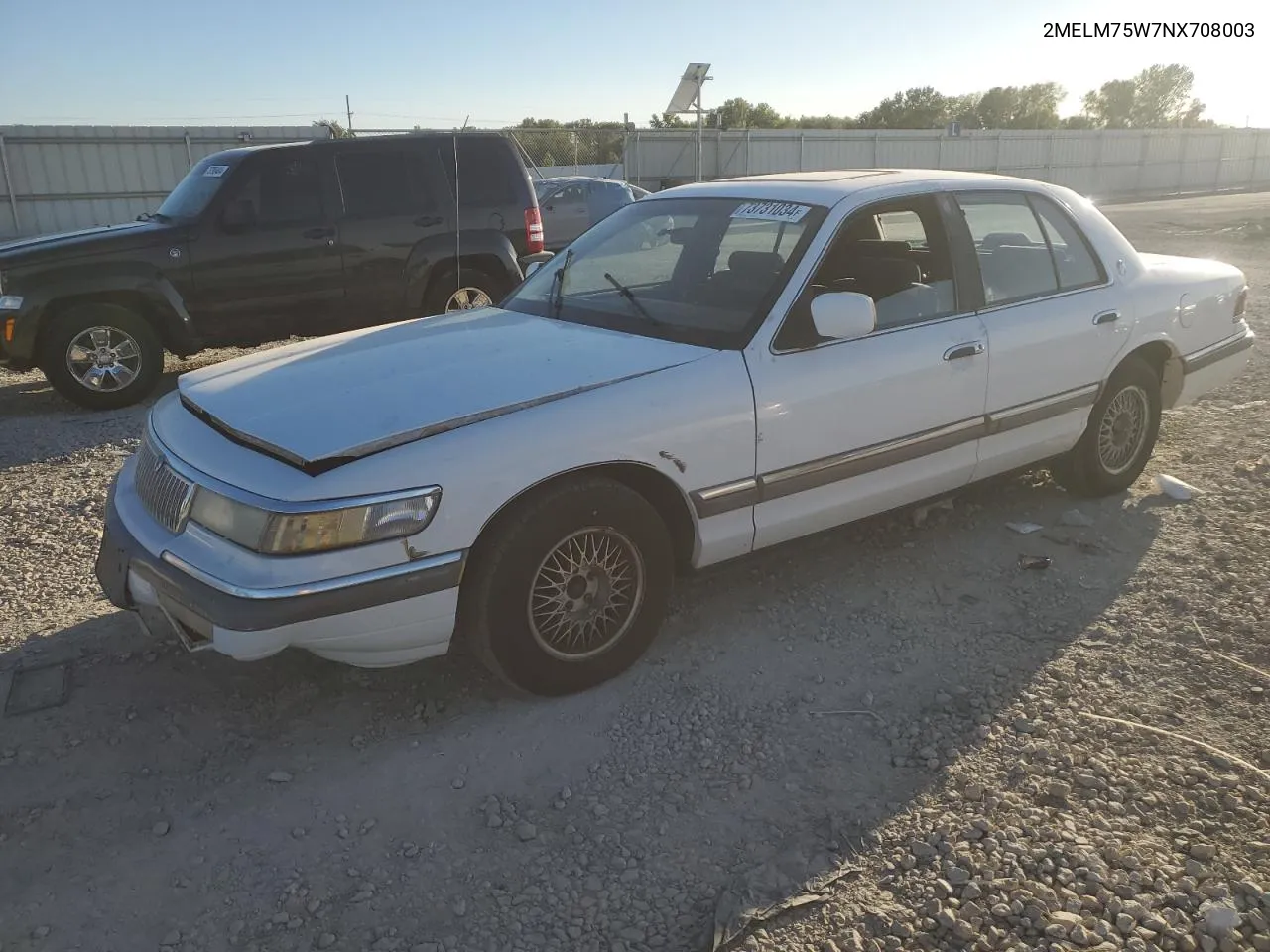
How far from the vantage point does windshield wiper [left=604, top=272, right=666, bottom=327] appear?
12.5 ft

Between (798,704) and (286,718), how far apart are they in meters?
1.76

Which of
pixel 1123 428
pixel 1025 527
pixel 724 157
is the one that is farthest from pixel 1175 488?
pixel 724 157

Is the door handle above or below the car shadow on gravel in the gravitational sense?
above

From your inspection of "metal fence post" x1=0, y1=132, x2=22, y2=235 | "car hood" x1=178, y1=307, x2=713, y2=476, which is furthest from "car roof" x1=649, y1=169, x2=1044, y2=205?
"metal fence post" x1=0, y1=132, x2=22, y2=235

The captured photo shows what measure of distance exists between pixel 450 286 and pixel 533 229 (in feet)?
3.10

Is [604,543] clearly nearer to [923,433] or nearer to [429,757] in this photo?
[429,757]

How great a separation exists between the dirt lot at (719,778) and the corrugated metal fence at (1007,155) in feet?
71.0

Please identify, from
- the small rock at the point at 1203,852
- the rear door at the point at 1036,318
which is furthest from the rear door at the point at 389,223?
the small rock at the point at 1203,852

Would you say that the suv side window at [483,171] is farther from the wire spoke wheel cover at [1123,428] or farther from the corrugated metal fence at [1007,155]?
the corrugated metal fence at [1007,155]

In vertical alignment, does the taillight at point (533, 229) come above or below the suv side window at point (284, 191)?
below

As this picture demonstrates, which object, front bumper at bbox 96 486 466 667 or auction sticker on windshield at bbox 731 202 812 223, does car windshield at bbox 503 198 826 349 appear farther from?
front bumper at bbox 96 486 466 667

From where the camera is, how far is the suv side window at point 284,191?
7781mm

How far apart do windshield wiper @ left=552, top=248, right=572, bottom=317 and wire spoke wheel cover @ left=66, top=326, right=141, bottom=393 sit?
4.56 m

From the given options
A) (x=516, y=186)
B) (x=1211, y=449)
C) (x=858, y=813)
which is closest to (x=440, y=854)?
(x=858, y=813)
